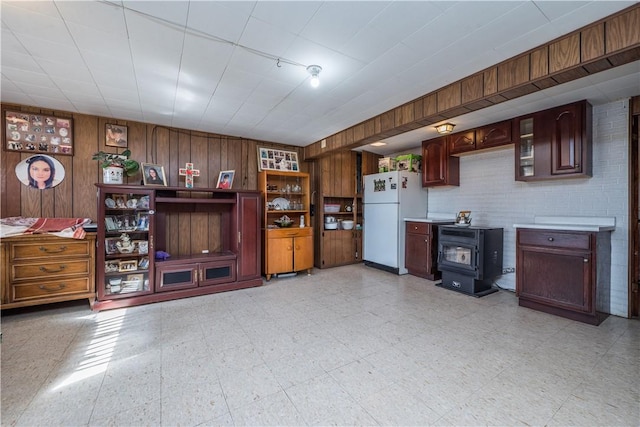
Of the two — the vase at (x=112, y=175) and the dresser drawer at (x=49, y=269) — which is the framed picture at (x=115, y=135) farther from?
the dresser drawer at (x=49, y=269)

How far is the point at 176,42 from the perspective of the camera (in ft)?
6.84

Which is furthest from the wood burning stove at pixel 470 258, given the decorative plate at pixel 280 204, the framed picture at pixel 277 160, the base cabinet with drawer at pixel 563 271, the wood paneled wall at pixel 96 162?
the wood paneled wall at pixel 96 162

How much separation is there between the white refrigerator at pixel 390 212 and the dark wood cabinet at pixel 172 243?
2371 millimetres

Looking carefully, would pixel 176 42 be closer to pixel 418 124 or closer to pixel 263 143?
pixel 418 124

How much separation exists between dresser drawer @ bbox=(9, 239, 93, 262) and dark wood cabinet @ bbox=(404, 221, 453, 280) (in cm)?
473

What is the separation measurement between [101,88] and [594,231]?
17.9 ft

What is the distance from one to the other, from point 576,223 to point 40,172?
22.5 ft

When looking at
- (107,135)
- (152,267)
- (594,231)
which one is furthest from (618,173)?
(107,135)

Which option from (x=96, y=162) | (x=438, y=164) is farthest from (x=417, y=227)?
(x=96, y=162)

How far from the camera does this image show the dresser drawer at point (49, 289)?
2.95 m

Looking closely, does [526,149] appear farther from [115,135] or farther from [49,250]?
[49,250]

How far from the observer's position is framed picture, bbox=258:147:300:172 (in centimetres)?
494

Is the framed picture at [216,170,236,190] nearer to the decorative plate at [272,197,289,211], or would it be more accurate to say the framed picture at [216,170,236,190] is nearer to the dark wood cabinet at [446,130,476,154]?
the decorative plate at [272,197,289,211]

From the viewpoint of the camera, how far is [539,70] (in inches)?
81.0
